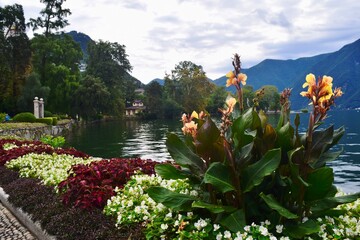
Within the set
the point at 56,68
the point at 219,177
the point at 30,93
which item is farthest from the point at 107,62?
the point at 219,177

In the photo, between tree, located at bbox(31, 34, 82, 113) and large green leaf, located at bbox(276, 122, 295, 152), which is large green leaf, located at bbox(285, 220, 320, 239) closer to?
large green leaf, located at bbox(276, 122, 295, 152)

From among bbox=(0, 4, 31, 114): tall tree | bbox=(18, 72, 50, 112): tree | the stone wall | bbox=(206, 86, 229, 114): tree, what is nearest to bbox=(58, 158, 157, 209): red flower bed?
the stone wall

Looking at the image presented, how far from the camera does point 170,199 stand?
3111 mm

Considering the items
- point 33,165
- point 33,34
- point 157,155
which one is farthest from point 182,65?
point 33,165

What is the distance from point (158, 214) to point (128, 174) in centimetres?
187

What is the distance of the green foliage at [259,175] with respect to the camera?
2758 mm

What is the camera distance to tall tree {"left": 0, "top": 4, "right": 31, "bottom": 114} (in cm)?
3962

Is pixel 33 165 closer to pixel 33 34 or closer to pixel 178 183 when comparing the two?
pixel 178 183

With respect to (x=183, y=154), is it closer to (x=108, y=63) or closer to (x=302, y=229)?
(x=302, y=229)

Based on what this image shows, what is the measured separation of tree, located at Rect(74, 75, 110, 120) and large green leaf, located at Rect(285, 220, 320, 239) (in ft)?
150

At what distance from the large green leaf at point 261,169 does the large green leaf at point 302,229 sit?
0.47m

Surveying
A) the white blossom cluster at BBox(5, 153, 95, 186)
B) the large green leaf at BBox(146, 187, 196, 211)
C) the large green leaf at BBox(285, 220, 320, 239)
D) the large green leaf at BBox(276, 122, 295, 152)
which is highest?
the large green leaf at BBox(276, 122, 295, 152)

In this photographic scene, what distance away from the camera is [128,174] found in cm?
517

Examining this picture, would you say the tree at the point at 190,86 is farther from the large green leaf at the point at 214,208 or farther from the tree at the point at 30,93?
the large green leaf at the point at 214,208
